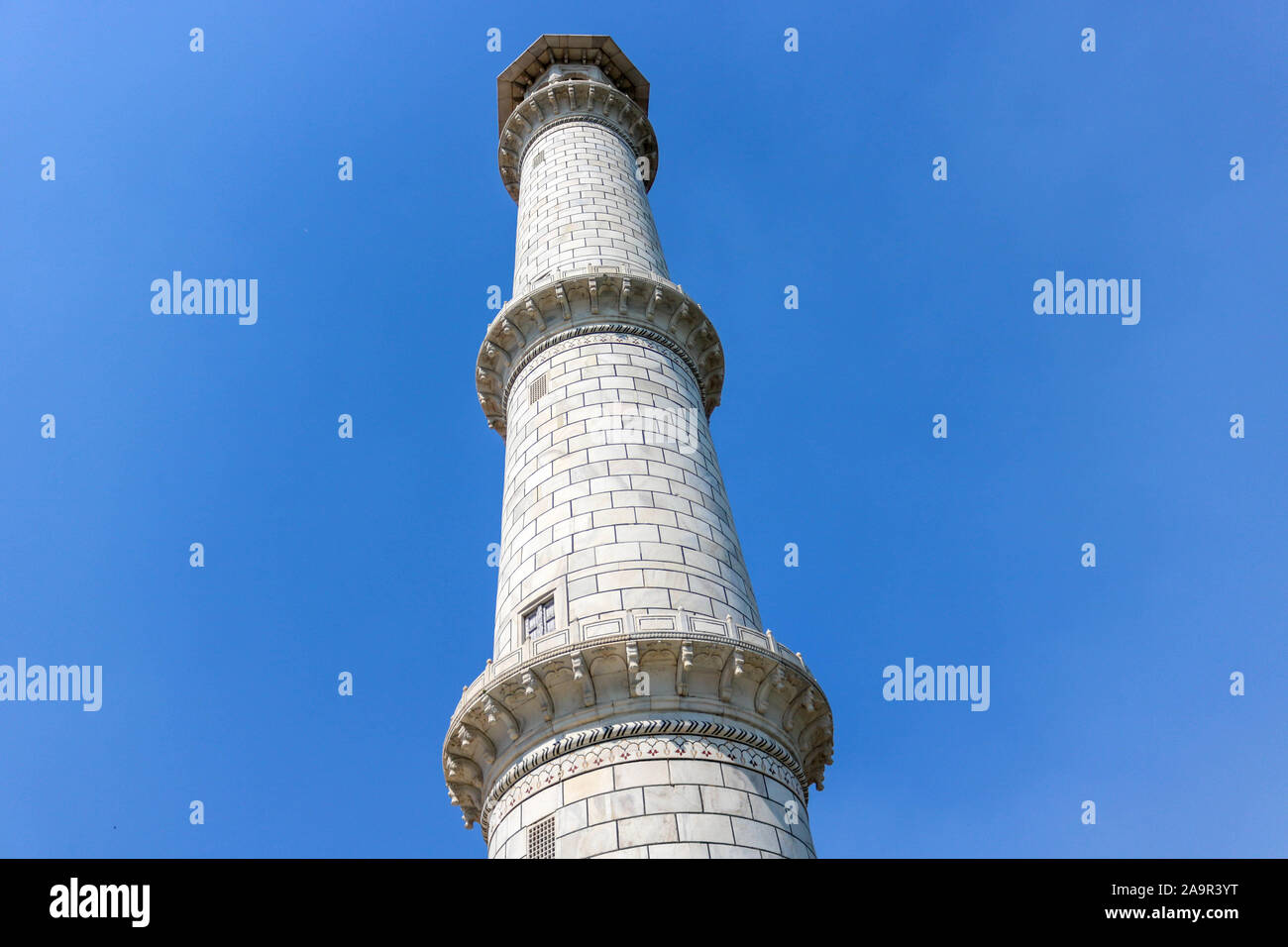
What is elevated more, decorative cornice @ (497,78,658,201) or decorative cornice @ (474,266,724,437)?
decorative cornice @ (497,78,658,201)

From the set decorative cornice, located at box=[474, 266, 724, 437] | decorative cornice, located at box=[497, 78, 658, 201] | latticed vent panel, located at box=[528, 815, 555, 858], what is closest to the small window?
latticed vent panel, located at box=[528, 815, 555, 858]

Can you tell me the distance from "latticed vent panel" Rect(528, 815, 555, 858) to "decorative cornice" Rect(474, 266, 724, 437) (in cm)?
1031

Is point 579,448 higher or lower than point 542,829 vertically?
higher

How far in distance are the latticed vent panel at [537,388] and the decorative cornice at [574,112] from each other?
12.5 meters

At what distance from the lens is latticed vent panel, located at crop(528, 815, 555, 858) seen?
1382 centimetres

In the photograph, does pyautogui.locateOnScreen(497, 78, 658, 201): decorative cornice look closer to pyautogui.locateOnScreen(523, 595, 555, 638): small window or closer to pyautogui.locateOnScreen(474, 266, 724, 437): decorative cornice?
pyautogui.locateOnScreen(474, 266, 724, 437): decorative cornice

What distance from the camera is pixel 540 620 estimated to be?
55.2ft

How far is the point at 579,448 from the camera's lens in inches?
751

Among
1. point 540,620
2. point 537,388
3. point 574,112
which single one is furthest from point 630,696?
point 574,112

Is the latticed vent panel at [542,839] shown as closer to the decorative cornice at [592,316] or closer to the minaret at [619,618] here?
the minaret at [619,618]

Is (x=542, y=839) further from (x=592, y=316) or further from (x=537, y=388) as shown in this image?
(x=592, y=316)
